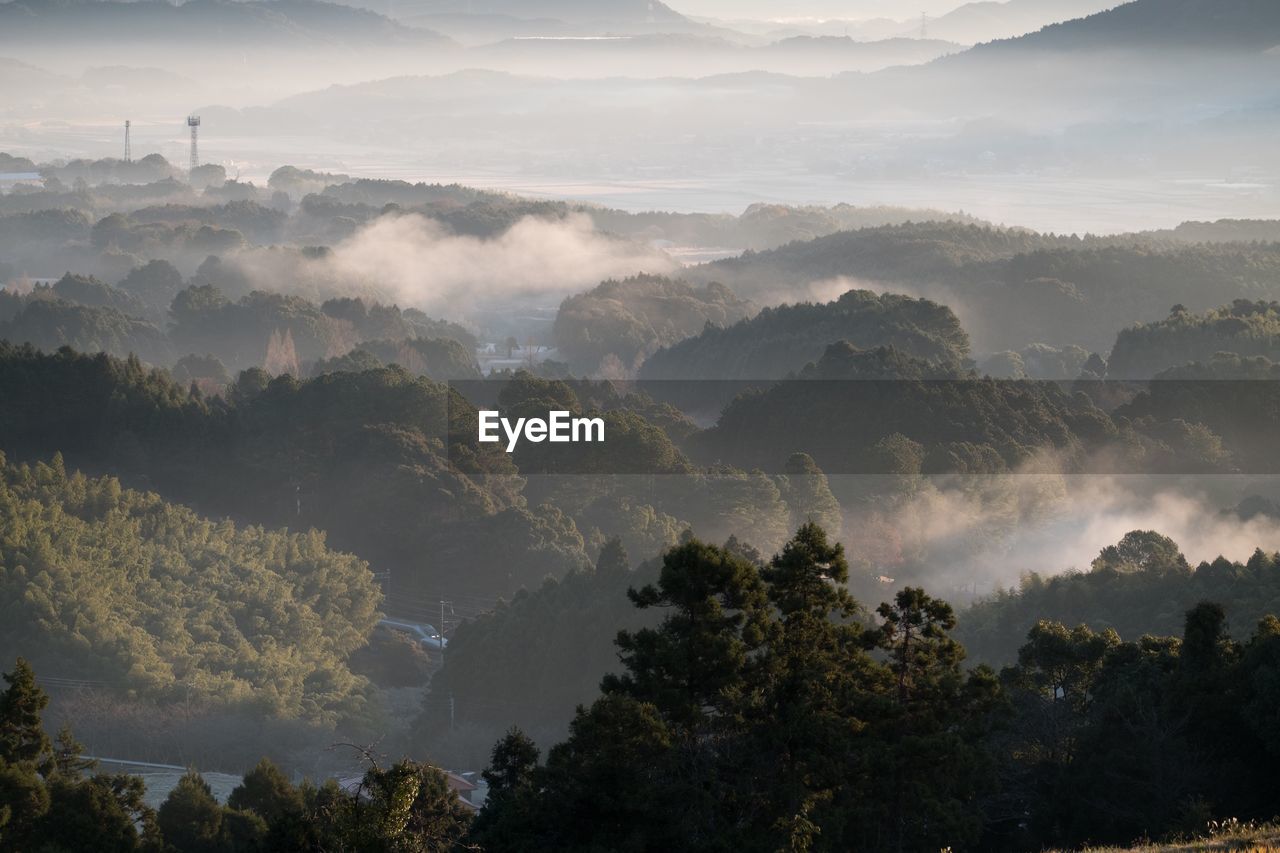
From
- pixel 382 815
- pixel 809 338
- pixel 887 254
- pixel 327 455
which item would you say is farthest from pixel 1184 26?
pixel 382 815

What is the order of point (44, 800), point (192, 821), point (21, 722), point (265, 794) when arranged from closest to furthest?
1. point (44, 800)
2. point (21, 722)
3. point (192, 821)
4. point (265, 794)

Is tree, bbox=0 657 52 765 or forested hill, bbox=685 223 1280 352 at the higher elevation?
forested hill, bbox=685 223 1280 352

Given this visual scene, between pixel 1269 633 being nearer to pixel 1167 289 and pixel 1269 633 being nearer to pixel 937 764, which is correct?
pixel 937 764

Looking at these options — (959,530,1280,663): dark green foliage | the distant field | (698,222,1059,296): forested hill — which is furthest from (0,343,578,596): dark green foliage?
(698,222,1059,296): forested hill

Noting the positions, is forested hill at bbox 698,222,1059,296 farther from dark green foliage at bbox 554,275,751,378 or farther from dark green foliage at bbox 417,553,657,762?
dark green foliage at bbox 417,553,657,762

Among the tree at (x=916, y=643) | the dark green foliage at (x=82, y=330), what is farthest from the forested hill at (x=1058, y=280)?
the tree at (x=916, y=643)

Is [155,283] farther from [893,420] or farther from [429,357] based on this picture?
[893,420]

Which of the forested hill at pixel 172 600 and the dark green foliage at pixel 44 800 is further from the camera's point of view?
the forested hill at pixel 172 600

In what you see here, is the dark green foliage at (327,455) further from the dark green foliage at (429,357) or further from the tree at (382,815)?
the tree at (382,815)
